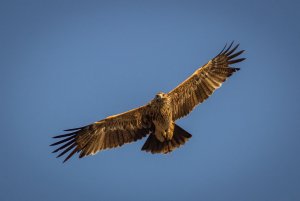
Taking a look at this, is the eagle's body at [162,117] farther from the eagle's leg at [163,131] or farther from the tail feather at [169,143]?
the tail feather at [169,143]

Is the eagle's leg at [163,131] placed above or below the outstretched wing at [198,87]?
below

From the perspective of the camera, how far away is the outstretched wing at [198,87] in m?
12.7

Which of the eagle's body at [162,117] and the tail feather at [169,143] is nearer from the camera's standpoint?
the eagle's body at [162,117]

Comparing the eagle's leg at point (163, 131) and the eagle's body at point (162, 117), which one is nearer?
the eagle's body at point (162, 117)

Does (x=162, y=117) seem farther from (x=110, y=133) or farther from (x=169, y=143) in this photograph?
(x=110, y=133)

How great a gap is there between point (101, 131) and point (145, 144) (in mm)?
1138

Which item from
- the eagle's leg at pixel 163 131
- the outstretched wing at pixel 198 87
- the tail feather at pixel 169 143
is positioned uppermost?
the outstretched wing at pixel 198 87

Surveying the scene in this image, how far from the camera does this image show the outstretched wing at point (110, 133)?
492 inches

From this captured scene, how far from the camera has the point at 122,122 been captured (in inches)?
496

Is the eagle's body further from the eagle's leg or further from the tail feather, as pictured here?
the tail feather

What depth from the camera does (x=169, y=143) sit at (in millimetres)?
12445

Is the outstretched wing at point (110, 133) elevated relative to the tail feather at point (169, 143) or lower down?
elevated

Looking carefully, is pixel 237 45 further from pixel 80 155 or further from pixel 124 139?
pixel 80 155

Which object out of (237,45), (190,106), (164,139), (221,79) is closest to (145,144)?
(164,139)
